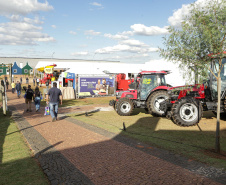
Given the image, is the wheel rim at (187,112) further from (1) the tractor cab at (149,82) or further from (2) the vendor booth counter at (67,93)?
(2) the vendor booth counter at (67,93)

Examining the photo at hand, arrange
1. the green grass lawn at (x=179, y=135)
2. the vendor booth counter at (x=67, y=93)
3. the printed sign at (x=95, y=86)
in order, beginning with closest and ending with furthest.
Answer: the green grass lawn at (x=179, y=135) < the vendor booth counter at (x=67, y=93) < the printed sign at (x=95, y=86)

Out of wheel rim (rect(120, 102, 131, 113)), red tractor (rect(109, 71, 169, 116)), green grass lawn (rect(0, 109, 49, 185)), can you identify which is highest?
red tractor (rect(109, 71, 169, 116))

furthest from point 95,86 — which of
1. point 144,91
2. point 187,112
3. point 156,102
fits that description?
point 187,112

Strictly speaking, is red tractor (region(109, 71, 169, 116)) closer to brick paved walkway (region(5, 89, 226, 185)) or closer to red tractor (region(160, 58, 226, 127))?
red tractor (region(160, 58, 226, 127))

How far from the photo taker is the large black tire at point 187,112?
8640mm

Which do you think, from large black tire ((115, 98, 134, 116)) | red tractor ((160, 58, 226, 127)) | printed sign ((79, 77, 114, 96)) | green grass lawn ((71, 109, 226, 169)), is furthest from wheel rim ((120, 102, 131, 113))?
printed sign ((79, 77, 114, 96))

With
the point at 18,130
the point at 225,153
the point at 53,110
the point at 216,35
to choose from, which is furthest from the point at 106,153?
the point at 53,110

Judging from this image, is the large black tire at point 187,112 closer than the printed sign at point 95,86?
Yes

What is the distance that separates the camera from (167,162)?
5066 millimetres

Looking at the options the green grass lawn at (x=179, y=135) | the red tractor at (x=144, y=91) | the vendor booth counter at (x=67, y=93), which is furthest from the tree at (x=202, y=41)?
the vendor booth counter at (x=67, y=93)

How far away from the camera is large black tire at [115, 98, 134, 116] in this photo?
11.6 metres

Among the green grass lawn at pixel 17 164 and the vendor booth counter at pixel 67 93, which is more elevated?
the vendor booth counter at pixel 67 93

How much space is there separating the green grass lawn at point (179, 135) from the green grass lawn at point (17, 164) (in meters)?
3.38

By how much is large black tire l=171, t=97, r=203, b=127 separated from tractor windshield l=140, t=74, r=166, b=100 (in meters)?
3.03
